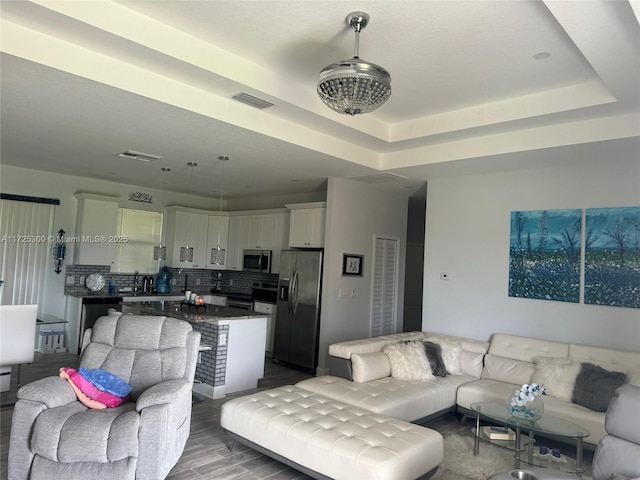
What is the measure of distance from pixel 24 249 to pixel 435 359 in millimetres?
6125

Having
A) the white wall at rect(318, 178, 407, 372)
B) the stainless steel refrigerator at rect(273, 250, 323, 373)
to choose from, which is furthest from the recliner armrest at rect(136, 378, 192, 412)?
the stainless steel refrigerator at rect(273, 250, 323, 373)

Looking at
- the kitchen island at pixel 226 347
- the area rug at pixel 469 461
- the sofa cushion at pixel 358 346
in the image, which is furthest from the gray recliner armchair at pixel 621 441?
the kitchen island at pixel 226 347

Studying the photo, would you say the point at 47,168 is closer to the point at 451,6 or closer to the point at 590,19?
the point at 451,6

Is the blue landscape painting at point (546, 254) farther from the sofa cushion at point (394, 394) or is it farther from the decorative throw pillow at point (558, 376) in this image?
the sofa cushion at point (394, 394)

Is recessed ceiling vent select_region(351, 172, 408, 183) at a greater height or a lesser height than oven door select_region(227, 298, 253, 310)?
greater

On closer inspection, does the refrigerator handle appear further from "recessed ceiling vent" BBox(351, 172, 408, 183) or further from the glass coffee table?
the glass coffee table

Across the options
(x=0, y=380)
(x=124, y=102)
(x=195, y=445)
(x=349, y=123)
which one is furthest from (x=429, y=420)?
(x=0, y=380)

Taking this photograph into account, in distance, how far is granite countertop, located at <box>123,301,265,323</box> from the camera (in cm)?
455

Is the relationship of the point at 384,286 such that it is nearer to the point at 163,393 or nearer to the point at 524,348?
the point at 524,348

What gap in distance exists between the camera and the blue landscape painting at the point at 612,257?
4.09 metres

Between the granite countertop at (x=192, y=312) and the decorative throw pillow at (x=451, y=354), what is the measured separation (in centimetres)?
211

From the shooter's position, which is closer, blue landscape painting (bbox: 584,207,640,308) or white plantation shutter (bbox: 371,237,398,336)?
blue landscape painting (bbox: 584,207,640,308)

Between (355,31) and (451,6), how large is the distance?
1.98ft

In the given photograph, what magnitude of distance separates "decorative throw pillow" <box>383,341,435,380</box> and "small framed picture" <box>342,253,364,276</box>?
1.67m
